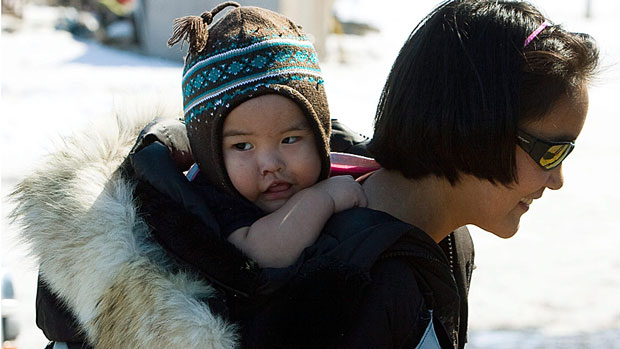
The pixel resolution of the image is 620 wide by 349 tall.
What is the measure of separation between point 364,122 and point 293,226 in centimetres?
758

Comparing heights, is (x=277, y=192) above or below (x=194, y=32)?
below

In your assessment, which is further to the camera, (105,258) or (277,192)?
(277,192)

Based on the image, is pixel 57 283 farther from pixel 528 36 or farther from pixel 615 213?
pixel 615 213

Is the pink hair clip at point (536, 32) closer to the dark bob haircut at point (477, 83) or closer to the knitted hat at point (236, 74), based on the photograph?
the dark bob haircut at point (477, 83)

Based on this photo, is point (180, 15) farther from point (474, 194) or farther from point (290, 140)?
point (474, 194)

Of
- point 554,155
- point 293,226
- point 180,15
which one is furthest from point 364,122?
point 293,226

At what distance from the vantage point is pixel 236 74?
1.83 metres

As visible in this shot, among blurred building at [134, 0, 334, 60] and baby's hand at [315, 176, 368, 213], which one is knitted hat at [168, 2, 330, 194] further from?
blurred building at [134, 0, 334, 60]

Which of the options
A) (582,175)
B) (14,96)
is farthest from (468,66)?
(14,96)

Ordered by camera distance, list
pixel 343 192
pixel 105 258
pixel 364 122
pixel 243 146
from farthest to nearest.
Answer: pixel 364 122, pixel 243 146, pixel 343 192, pixel 105 258

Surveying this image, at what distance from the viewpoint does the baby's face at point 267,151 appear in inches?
72.6

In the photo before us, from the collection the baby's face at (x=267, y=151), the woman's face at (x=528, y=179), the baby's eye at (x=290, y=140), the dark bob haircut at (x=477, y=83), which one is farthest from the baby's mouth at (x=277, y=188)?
the woman's face at (x=528, y=179)

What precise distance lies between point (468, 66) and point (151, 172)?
799 mm

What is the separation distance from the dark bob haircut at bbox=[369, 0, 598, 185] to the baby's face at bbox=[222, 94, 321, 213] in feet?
0.80
